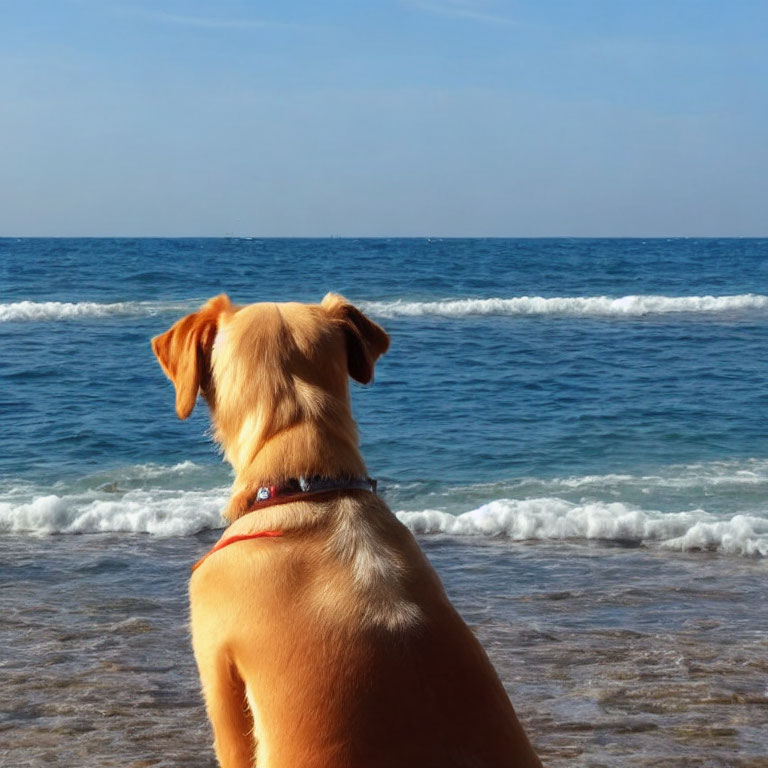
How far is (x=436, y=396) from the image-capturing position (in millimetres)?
15883

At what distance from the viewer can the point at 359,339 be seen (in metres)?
3.19

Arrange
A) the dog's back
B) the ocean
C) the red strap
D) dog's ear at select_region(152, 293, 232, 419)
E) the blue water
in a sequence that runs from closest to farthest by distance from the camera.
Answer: the dog's back, the red strap, dog's ear at select_region(152, 293, 232, 419), the ocean, the blue water

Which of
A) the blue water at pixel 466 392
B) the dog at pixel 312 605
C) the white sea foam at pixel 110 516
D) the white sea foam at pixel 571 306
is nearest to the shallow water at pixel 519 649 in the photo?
the white sea foam at pixel 110 516

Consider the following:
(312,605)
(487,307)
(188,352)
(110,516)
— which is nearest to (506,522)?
(110,516)

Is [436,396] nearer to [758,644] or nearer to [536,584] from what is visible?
[536,584]

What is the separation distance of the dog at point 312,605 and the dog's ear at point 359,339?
0.42 feet

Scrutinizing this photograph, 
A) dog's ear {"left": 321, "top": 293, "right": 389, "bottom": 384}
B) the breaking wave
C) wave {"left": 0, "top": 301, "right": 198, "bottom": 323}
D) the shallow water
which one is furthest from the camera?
wave {"left": 0, "top": 301, "right": 198, "bottom": 323}

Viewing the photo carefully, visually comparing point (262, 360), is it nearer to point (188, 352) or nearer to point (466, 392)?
point (188, 352)

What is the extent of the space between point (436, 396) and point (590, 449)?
397 centimetres

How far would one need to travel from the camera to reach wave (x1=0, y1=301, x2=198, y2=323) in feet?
84.4

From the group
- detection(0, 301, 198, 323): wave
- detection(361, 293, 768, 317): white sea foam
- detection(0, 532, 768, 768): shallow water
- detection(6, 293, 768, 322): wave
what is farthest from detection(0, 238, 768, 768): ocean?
detection(361, 293, 768, 317): white sea foam

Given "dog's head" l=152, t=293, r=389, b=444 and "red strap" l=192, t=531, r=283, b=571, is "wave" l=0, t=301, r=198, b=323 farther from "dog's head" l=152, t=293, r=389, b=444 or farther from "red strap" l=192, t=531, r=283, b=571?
"red strap" l=192, t=531, r=283, b=571

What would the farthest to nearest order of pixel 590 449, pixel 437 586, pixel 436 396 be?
pixel 436 396
pixel 590 449
pixel 437 586

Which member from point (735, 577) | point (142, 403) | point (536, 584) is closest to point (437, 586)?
point (536, 584)
